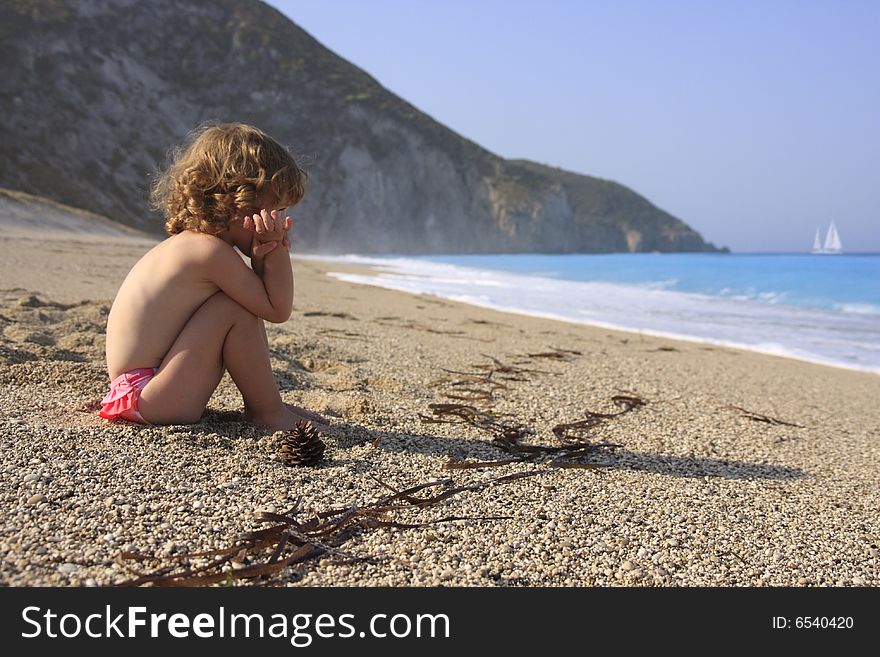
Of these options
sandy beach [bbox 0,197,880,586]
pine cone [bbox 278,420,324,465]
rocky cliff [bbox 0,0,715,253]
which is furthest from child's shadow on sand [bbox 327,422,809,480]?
rocky cliff [bbox 0,0,715,253]

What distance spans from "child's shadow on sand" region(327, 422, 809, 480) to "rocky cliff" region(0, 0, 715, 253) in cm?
2179

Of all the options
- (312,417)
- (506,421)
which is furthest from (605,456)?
(312,417)

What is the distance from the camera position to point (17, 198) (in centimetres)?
2075

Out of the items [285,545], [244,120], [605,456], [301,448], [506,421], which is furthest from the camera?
[244,120]

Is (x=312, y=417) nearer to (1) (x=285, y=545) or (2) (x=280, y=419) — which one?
(2) (x=280, y=419)

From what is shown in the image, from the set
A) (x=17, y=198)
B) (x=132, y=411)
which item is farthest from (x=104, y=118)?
(x=132, y=411)

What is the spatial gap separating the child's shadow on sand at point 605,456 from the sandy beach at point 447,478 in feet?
0.05

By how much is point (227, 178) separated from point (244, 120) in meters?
45.5

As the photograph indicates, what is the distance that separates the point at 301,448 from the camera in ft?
8.17

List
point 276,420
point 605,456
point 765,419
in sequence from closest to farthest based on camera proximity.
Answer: point 276,420
point 605,456
point 765,419

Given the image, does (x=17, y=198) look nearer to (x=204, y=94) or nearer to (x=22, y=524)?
(x=22, y=524)

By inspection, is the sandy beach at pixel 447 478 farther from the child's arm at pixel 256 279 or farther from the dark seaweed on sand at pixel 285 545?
the child's arm at pixel 256 279

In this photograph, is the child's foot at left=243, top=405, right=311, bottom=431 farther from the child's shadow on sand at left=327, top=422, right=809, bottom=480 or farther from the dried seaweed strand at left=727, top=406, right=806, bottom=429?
the dried seaweed strand at left=727, top=406, right=806, bottom=429
